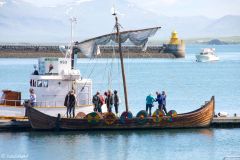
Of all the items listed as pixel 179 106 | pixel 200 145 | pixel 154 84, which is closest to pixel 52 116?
pixel 200 145

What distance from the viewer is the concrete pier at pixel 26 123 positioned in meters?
41.0

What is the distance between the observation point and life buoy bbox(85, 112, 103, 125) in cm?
4072

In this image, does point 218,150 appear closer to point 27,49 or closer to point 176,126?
point 176,126

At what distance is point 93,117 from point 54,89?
2724mm

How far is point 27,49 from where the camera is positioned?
509ft

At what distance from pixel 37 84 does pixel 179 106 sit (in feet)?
55.5

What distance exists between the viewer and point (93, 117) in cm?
4075

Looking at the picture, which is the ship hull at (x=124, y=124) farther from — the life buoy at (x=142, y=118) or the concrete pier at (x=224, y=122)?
the concrete pier at (x=224, y=122)

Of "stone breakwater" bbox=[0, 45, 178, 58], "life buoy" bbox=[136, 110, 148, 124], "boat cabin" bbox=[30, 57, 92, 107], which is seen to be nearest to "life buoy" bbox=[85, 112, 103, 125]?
"life buoy" bbox=[136, 110, 148, 124]

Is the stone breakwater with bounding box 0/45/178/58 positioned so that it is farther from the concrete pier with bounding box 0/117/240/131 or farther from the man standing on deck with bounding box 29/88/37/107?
the man standing on deck with bounding box 29/88/37/107

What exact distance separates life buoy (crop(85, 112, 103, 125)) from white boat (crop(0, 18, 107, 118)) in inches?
53.1

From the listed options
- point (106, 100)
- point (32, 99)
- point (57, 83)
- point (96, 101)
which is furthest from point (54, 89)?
point (106, 100)

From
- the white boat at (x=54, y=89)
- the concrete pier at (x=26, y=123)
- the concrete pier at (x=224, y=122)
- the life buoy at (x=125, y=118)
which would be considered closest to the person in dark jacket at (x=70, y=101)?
the white boat at (x=54, y=89)

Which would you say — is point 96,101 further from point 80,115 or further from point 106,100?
point 80,115
